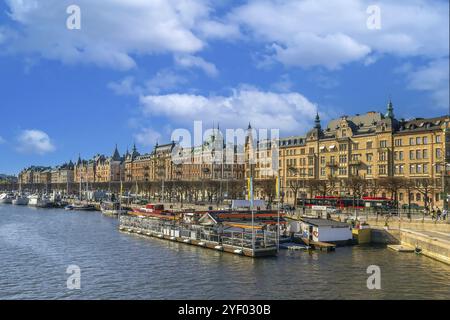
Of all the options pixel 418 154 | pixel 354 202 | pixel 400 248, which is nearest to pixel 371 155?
pixel 418 154

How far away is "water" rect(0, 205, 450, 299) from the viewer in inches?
1359

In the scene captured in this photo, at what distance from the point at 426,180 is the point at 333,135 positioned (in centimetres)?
3757

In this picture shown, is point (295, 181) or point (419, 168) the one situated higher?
point (419, 168)

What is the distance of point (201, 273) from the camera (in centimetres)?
4138

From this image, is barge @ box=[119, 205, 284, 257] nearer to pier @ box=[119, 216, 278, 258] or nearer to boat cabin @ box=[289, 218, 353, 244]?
pier @ box=[119, 216, 278, 258]

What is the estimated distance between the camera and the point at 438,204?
9131cm

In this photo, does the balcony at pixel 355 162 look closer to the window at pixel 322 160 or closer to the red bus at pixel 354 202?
the window at pixel 322 160

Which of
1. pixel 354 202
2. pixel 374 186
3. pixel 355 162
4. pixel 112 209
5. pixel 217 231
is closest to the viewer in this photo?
pixel 217 231

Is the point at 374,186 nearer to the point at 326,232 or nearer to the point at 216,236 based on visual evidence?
the point at 326,232

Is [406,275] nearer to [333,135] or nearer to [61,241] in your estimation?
[61,241]

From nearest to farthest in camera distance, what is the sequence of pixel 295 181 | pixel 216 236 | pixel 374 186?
pixel 216 236, pixel 374 186, pixel 295 181

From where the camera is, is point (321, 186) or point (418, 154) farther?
point (321, 186)

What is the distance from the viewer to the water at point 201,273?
113 ft
